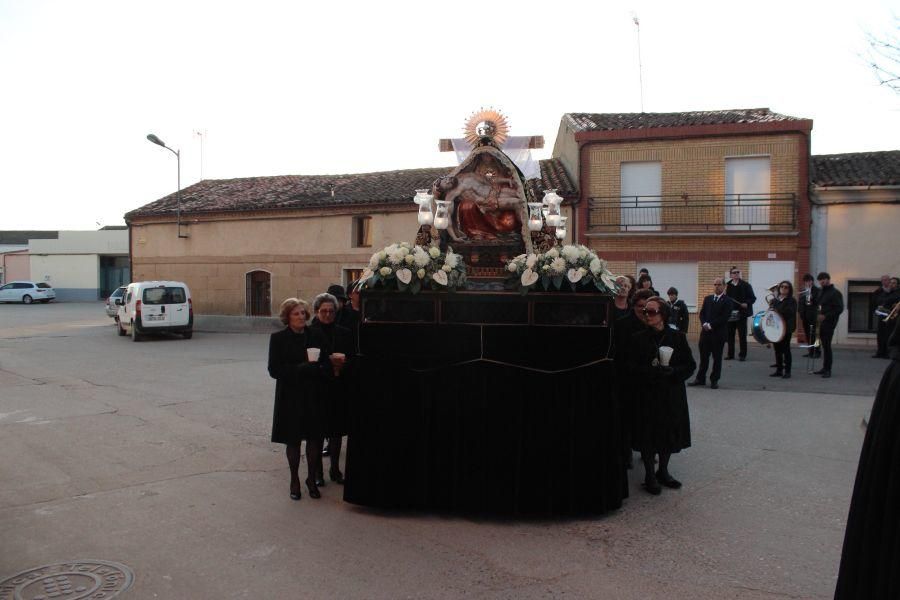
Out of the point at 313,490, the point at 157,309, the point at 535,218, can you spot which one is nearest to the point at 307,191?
Answer: the point at 157,309

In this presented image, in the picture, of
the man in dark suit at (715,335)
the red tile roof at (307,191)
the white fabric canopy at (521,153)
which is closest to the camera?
the white fabric canopy at (521,153)

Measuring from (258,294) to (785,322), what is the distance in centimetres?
1989

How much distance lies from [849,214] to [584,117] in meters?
8.81

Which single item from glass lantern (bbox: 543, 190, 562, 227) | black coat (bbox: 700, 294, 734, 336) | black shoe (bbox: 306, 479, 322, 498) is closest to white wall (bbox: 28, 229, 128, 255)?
black coat (bbox: 700, 294, 734, 336)

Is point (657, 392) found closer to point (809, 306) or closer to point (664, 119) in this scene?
point (809, 306)

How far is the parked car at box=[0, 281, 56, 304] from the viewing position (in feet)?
152

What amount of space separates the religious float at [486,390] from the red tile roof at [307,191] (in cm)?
1702

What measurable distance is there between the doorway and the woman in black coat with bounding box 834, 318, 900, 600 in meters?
25.5

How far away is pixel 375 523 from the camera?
17.7 ft

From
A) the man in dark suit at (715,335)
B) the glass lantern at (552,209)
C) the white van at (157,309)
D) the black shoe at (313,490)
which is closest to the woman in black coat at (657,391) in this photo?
the glass lantern at (552,209)

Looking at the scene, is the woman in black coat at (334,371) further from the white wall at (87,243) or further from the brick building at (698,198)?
the white wall at (87,243)

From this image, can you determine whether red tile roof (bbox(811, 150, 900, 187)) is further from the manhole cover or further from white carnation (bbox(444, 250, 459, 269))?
the manhole cover

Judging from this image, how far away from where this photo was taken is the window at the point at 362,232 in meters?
25.2

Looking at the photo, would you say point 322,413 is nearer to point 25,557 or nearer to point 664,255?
point 25,557
